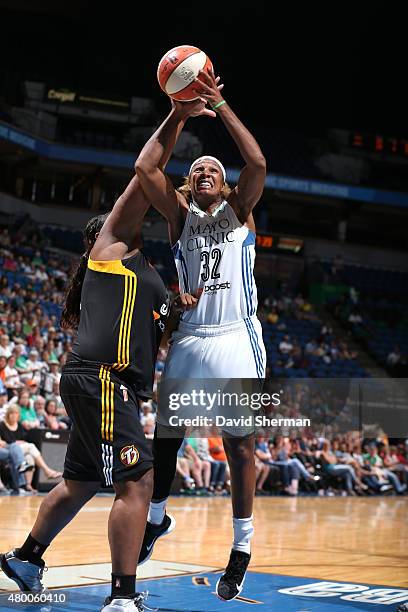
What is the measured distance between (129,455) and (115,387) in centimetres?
33


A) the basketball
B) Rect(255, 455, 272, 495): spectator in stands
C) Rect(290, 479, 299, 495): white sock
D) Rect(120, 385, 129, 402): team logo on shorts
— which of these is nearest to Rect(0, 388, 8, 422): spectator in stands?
Rect(255, 455, 272, 495): spectator in stands

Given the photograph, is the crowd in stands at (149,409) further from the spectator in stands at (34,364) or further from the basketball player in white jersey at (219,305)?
the basketball player in white jersey at (219,305)

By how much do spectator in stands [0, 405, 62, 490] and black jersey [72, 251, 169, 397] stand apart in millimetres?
7767

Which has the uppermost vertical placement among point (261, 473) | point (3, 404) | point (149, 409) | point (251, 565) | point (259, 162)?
point (259, 162)

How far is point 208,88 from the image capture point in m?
4.34

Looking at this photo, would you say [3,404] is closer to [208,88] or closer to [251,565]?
[251,565]

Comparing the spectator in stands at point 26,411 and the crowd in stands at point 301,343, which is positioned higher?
the crowd in stands at point 301,343

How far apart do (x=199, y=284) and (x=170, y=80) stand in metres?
1.10

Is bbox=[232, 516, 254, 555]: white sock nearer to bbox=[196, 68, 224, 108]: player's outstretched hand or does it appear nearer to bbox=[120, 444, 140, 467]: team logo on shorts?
bbox=[120, 444, 140, 467]: team logo on shorts

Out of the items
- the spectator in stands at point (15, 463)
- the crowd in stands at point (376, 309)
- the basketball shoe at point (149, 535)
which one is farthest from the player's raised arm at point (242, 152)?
the crowd in stands at point (376, 309)

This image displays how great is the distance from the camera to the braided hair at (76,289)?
450 cm

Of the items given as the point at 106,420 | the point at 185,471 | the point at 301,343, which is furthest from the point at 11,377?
the point at 301,343

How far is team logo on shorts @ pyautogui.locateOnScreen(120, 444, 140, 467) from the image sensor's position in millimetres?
3902

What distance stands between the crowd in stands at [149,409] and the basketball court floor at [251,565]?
1.37 metres
